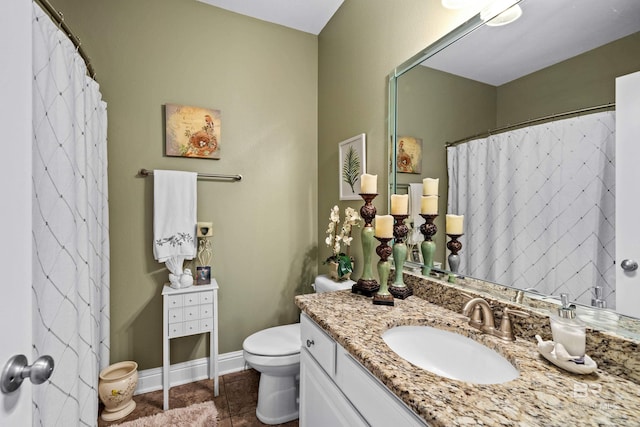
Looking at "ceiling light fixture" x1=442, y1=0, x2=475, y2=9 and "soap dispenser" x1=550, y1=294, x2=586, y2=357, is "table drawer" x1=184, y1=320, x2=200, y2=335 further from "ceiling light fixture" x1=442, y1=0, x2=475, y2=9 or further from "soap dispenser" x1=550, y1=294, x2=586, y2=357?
"ceiling light fixture" x1=442, y1=0, x2=475, y2=9

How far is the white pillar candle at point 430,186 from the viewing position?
126 cm

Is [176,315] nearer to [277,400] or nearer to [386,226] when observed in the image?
[277,400]

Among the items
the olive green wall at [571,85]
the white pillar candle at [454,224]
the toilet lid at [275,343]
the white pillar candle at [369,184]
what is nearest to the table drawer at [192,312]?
the toilet lid at [275,343]

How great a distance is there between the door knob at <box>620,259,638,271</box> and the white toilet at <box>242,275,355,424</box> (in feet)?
4.60

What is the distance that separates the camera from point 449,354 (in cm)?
92

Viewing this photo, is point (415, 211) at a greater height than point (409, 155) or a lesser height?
lesser

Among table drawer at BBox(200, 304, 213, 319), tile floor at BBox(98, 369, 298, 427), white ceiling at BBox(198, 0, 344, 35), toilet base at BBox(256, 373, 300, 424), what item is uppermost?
white ceiling at BBox(198, 0, 344, 35)

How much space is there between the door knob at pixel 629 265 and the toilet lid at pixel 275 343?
4.60 ft

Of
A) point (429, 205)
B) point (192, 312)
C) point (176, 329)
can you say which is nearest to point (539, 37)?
point (429, 205)

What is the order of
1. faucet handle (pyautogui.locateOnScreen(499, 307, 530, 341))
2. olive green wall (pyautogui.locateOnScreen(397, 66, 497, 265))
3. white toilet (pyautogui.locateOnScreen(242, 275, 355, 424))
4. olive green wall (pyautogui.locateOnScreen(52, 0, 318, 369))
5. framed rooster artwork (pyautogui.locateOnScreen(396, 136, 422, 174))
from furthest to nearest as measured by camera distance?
olive green wall (pyautogui.locateOnScreen(52, 0, 318, 369)) → white toilet (pyautogui.locateOnScreen(242, 275, 355, 424)) → framed rooster artwork (pyautogui.locateOnScreen(396, 136, 422, 174)) → olive green wall (pyautogui.locateOnScreen(397, 66, 497, 265)) → faucet handle (pyautogui.locateOnScreen(499, 307, 530, 341))

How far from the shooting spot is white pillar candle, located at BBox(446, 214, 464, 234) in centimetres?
116

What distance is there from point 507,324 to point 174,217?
1.92 metres

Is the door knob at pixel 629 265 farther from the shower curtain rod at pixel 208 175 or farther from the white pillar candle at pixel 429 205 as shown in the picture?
the shower curtain rod at pixel 208 175

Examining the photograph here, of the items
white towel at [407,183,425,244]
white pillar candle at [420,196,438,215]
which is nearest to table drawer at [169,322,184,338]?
white towel at [407,183,425,244]
